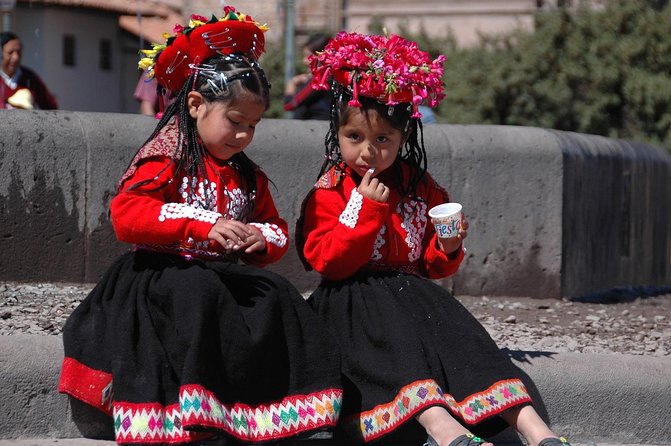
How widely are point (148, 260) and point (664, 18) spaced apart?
16496 millimetres

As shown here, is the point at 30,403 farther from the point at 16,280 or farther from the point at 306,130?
the point at 306,130

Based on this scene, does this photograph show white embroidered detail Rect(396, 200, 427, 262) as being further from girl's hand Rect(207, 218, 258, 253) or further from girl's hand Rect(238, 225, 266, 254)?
girl's hand Rect(207, 218, 258, 253)

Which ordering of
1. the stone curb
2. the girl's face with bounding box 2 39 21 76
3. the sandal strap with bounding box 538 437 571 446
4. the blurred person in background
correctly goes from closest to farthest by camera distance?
the sandal strap with bounding box 538 437 571 446, the stone curb, the blurred person in background, the girl's face with bounding box 2 39 21 76

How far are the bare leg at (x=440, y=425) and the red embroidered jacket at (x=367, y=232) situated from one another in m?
0.57

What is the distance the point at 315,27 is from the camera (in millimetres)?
26109

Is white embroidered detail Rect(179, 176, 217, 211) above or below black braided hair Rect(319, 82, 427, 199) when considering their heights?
below

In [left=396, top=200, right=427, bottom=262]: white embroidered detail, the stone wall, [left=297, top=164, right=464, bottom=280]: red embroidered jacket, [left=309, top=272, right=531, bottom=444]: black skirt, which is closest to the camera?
[left=309, top=272, right=531, bottom=444]: black skirt

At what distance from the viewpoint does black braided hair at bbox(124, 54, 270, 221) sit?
3.95 m

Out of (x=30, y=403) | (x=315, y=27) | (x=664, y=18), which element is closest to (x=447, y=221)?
(x=30, y=403)

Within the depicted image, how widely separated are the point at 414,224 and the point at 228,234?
2.63 feet

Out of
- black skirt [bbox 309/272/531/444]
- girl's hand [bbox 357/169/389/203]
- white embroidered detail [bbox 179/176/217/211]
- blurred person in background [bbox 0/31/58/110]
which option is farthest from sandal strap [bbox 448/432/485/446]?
blurred person in background [bbox 0/31/58/110]

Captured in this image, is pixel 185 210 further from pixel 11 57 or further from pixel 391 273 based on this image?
pixel 11 57

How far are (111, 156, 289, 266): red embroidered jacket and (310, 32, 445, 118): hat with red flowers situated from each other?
45cm

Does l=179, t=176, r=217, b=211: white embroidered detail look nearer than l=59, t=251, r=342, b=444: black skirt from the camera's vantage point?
No
